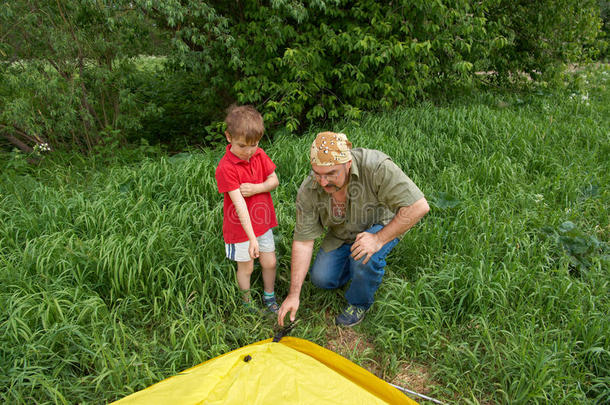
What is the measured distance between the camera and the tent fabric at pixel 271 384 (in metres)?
1.55

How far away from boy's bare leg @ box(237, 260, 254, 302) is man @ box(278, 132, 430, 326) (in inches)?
13.2

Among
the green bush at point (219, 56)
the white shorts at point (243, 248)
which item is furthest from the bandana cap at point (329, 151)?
the green bush at point (219, 56)

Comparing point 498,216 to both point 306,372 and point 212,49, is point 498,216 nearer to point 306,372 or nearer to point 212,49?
point 306,372

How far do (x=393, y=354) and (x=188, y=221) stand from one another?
1.74 m

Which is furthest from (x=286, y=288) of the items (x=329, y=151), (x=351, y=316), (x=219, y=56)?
(x=219, y=56)

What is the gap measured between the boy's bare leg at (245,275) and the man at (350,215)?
335 millimetres

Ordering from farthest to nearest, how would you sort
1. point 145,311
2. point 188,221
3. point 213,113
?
point 213,113, point 188,221, point 145,311

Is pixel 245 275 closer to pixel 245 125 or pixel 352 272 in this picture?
pixel 352 272

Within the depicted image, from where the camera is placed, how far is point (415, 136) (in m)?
4.59

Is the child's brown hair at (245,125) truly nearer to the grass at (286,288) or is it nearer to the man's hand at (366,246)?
the man's hand at (366,246)

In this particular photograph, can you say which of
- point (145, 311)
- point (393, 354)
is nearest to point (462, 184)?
point (393, 354)

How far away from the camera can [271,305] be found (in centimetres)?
245

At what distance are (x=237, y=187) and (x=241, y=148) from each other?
0.22m

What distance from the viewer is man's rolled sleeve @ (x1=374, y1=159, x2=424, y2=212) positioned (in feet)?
6.61
